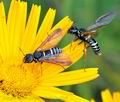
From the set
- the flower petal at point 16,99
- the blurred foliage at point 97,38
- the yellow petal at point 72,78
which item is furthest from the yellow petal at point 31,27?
the blurred foliage at point 97,38

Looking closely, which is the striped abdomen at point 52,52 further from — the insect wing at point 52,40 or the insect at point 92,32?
the insect at point 92,32

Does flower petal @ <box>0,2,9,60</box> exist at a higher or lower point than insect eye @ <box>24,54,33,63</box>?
higher

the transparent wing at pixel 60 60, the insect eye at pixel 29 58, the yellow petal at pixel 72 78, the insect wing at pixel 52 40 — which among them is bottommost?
the yellow petal at pixel 72 78

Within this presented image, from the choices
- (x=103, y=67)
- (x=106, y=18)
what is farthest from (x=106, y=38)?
(x=106, y=18)

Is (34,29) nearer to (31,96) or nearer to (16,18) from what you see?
(16,18)

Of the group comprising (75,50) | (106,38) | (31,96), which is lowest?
(31,96)

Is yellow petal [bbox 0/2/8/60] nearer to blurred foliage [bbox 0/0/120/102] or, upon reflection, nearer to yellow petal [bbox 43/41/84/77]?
yellow petal [bbox 43/41/84/77]

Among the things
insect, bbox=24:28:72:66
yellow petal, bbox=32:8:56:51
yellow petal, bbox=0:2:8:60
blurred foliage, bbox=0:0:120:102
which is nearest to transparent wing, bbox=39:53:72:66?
insect, bbox=24:28:72:66
